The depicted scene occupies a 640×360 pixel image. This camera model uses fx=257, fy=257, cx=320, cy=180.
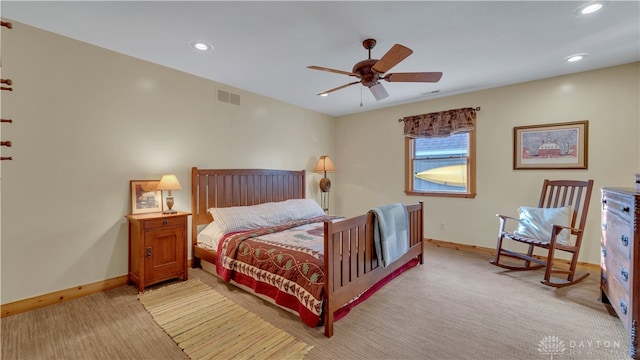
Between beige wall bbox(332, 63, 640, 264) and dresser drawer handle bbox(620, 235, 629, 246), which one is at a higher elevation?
beige wall bbox(332, 63, 640, 264)

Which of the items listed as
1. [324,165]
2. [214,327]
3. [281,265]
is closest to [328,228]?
[281,265]

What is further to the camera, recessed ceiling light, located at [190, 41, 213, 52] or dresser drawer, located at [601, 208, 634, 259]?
recessed ceiling light, located at [190, 41, 213, 52]

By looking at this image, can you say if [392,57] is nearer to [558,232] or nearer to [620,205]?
[620,205]

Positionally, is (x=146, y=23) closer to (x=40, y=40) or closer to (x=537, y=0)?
(x=40, y=40)

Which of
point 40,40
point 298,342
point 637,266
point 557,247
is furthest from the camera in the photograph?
point 557,247

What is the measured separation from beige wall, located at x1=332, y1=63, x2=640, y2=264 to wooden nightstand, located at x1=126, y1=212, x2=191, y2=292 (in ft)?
11.5

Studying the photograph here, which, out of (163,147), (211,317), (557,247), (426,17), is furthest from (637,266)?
(163,147)

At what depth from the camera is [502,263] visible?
356 cm

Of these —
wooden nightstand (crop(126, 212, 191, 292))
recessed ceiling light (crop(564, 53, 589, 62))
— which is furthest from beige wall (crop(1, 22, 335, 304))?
recessed ceiling light (crop(564, 53, 589, 62))

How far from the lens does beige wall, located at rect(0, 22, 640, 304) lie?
7.69ft

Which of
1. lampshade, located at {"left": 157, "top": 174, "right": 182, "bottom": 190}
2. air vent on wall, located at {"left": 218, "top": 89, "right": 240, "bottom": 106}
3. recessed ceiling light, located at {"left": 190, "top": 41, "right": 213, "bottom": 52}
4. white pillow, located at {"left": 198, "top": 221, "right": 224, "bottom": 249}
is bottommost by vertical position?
white pillow, located at {"left": 198, "top": 221, "right": 224, "bottom": 249}

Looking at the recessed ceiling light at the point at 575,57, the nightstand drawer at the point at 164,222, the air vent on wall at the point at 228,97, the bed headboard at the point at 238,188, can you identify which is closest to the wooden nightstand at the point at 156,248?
the nightstand drawer at the point at 164,222

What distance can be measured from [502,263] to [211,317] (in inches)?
146

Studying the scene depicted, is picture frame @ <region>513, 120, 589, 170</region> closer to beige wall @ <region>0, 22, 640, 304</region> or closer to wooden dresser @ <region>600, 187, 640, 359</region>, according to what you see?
beige wall @ <region>0, 22, 640, 304</region>
